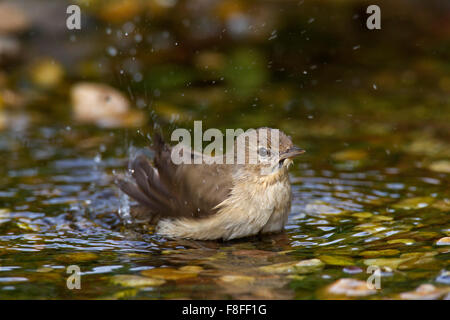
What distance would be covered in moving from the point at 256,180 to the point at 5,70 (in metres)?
5.75

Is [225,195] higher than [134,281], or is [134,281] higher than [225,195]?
[225,195]

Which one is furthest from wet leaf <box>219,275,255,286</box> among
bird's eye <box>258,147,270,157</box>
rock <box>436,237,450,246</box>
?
bird's eye <box>258,147,270,157</box>

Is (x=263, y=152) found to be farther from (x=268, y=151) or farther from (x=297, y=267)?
(x=297, y=267)

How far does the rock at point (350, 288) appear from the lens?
174 inches

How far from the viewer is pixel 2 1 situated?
11227mm

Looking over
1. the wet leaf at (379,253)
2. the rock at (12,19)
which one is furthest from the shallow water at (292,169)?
the rock at (12,19)

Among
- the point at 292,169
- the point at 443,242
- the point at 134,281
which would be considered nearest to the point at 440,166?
the point at 292,169

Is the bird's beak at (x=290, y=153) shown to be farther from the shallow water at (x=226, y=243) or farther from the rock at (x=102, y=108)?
the rock at (x=102, y=108)

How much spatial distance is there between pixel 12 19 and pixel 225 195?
6379mm

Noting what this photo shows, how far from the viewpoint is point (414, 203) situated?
20.8 ft

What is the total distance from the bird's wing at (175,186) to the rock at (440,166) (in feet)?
7.22

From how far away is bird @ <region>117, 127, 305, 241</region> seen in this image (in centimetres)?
588

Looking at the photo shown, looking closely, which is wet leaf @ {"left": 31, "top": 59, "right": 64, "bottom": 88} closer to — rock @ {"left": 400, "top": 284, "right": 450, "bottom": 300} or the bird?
the bird

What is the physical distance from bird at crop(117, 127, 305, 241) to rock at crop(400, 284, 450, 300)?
166 centimetres
